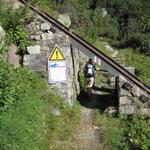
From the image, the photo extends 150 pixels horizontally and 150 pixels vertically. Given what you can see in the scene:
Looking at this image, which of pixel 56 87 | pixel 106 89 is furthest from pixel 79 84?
pixel 56 87

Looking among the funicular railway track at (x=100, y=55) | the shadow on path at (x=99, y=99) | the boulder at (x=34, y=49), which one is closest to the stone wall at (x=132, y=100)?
the funicular railway track at (x=100, y=55)

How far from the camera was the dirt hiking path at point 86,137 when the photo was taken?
45.5 feet

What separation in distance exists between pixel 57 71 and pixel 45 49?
0.74 m

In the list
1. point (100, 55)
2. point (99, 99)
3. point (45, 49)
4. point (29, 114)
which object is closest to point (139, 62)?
point (99, 99)

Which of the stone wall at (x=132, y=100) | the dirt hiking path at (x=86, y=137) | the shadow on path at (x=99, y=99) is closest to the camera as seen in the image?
the dirt hiking path at (x=86, y=137)

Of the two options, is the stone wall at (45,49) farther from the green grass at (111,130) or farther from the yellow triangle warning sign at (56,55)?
the green grass at (111,130)

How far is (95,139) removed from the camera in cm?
1434

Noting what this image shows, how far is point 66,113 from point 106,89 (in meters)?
3.54

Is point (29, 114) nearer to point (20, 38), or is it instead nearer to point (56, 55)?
point (56, 55)

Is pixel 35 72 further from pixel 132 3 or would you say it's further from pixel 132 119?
pixel 132 3

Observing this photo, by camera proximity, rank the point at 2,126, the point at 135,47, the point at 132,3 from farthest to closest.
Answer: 1. the point at 132,3
2. the point at 135,47
3. the point at 2,126

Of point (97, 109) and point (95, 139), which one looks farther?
point (97, 109)

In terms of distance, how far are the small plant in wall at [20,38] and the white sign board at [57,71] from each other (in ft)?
3.13

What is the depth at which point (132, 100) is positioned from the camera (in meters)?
15.6
